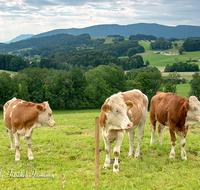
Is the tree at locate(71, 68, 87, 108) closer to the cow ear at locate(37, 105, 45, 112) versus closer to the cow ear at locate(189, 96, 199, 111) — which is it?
the cow ear at locate(37, 105, 45, 112)

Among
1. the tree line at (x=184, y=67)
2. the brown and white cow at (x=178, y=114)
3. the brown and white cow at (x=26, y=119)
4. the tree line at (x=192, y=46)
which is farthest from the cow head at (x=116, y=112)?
the tree line at (x=192, y=46)

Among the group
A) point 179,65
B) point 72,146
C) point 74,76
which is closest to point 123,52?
point 179,65

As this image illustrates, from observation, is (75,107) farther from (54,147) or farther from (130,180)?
(130,180)

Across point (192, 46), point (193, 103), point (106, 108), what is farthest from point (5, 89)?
point (192, 46)

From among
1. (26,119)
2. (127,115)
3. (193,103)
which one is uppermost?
(193,103)

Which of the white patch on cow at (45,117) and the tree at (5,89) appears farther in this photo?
the tree at (5,89)

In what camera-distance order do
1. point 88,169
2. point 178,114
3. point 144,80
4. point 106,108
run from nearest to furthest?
point 106,108 → point 88,169 → point 178,114 → point 144,80

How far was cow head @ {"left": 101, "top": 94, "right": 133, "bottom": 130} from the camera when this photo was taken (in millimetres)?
6277

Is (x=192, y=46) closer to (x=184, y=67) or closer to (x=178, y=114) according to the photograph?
(x=184, y=67)

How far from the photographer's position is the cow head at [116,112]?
6277 mm

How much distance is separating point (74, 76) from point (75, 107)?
870 cm

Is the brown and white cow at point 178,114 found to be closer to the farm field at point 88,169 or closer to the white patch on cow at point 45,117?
the farm field at point 88,169

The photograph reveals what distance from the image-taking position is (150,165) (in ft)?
24.7

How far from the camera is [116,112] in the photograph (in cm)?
635
